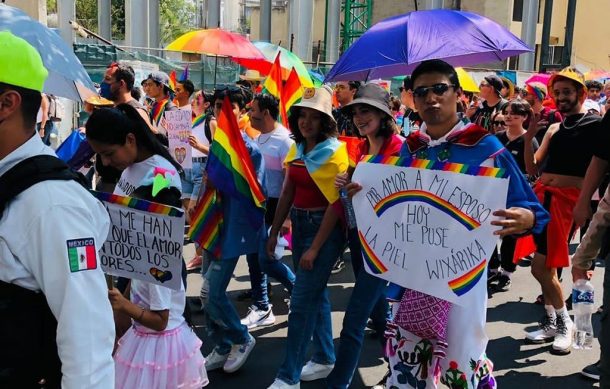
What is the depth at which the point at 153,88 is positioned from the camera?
27.3 feet

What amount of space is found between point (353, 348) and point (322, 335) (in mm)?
580

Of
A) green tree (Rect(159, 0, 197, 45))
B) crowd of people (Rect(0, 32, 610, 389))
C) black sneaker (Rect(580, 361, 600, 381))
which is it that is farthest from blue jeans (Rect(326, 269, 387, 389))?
green tree (Rect(159, 0, 197, 45))

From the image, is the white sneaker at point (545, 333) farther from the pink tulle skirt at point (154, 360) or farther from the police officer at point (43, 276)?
the police officer at point (43, 276)

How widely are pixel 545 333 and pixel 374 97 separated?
107 inches

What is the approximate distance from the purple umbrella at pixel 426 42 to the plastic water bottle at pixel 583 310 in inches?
58.0

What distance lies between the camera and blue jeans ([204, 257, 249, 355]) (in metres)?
4.41

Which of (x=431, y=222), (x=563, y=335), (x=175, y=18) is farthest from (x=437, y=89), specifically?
(x=175, y=18)

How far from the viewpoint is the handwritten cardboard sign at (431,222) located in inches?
106

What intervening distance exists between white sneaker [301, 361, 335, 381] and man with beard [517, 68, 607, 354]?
6.12 ft

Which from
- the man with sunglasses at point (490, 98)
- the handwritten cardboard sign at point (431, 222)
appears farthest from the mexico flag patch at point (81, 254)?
the man with sunglasses at point (490, 98)

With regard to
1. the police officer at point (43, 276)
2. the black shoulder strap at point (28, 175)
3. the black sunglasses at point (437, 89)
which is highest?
the black sunglasses at point (437, 89)

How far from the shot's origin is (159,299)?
9.20ft

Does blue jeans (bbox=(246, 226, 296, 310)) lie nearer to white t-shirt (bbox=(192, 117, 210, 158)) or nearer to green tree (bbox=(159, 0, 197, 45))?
white t-shirt (bbox=(192, 117, 210, 158))

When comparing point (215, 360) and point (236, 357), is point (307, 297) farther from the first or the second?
point (215, 360)
